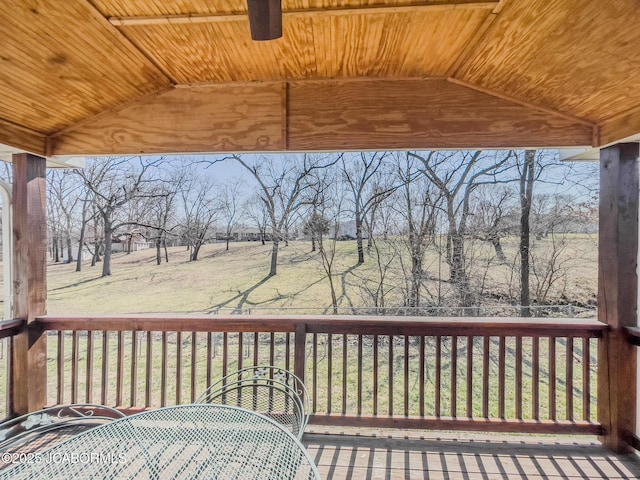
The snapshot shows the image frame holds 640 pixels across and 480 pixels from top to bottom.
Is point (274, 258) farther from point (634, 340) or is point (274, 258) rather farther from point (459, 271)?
point (634, 340)

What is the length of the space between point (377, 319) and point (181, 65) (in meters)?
2.33

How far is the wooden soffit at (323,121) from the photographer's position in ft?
7.22

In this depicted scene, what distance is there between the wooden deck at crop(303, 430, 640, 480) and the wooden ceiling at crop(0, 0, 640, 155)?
2216 millimetres

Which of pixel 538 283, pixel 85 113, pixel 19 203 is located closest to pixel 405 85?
pixel 85 113

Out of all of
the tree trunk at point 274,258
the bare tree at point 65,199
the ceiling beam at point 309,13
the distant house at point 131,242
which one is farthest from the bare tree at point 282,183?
the ceiling beam at point 309,13

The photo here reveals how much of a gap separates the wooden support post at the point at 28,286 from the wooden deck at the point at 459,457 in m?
2.23

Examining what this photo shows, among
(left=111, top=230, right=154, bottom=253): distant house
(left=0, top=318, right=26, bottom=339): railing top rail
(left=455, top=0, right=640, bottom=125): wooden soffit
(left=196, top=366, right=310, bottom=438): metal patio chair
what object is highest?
(left=455, top=0, right=640, bottom=125): wooden soffit

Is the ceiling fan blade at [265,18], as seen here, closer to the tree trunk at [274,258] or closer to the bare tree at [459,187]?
the tree trunk at [274,258]

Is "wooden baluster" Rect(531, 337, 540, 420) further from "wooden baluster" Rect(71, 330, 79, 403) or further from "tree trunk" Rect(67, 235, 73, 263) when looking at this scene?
"tree trunk" Rect(67, 235, 73, 263)

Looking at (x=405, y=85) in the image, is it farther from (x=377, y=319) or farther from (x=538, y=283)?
(x=538, y=283)

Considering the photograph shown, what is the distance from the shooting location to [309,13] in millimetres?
A: 1572

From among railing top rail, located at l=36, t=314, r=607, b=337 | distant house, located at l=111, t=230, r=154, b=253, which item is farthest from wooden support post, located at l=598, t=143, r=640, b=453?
distant house, located at l=111, t=230, r=154, b=253

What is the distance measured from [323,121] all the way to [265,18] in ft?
3.94

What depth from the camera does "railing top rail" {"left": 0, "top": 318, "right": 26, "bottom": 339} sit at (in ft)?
7.15
